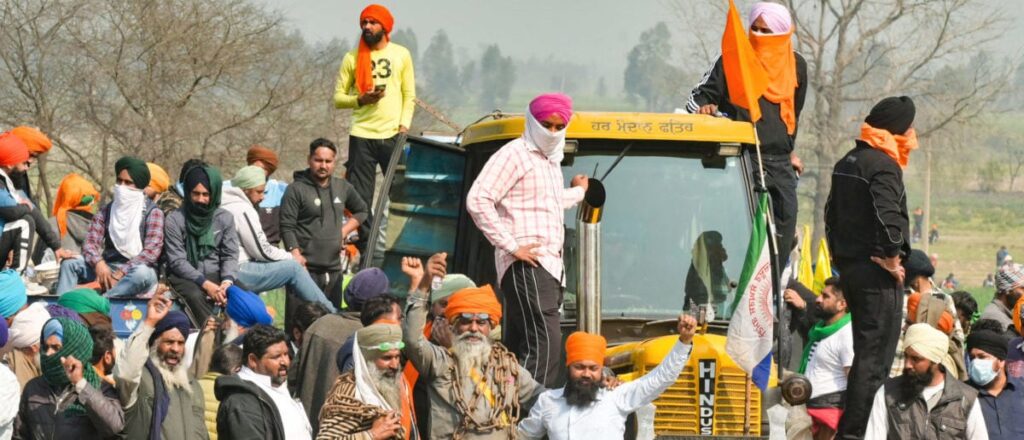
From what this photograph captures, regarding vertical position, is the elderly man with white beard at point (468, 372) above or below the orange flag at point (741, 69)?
below

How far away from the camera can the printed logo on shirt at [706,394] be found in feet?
36.4

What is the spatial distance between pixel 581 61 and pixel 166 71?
8120 centimetres

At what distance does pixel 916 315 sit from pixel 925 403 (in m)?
2.46

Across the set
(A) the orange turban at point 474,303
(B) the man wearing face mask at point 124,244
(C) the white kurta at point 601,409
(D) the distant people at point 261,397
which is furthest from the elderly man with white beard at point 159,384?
(B) the man wearing face mask at point 124,244

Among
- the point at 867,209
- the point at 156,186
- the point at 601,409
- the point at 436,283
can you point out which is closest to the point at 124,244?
the point at 156,186

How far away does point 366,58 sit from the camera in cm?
1490

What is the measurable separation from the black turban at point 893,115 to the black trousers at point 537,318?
6.52 feet

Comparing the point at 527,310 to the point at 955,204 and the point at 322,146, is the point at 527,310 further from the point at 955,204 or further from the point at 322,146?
the point at 955,204

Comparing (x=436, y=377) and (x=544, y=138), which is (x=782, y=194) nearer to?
(x=544, y=138)

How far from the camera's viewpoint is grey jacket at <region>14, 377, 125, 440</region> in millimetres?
8969

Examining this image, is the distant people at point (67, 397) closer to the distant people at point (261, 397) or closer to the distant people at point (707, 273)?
the distant people at point (261, 397)

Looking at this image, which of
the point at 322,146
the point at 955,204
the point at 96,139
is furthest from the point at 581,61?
the point at 322,146

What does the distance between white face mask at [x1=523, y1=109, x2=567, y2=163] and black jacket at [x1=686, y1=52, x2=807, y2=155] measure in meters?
2.21

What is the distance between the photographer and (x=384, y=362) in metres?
9.02
